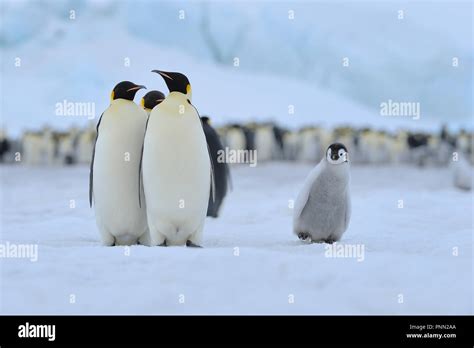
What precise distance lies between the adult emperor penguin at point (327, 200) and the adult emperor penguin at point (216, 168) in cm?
161

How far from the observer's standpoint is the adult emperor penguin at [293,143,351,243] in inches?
159

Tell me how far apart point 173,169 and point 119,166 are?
1.03ft

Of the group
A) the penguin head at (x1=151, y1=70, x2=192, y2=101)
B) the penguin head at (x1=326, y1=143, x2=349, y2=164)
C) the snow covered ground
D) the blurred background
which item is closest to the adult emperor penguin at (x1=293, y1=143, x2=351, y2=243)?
the penguin head at (x1=326, y1=143, x2=349, y2=164)

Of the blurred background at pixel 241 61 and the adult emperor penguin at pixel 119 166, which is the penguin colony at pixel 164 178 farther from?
the blurred background at pixel 241 61

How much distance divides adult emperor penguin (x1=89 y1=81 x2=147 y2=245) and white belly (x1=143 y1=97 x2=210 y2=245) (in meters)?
0.15

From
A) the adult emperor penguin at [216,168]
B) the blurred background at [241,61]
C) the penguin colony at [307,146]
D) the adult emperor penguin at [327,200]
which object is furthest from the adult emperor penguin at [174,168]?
the blurred background at [241,61]

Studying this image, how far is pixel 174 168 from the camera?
11.8 feet

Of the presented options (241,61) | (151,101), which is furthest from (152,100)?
(241,61)

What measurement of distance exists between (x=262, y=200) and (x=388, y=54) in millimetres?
28059

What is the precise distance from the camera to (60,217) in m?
5.88

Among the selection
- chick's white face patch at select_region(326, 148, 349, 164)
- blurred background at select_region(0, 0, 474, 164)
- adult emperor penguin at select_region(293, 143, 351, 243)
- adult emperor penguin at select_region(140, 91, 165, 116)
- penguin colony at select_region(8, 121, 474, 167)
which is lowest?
adult emperor penguin at select_region(293, 143, 351, 243)

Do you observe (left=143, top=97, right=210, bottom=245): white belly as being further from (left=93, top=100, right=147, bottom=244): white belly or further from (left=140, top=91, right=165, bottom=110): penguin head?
(left=140, top=91, right=165, bottom=110): penguin head
